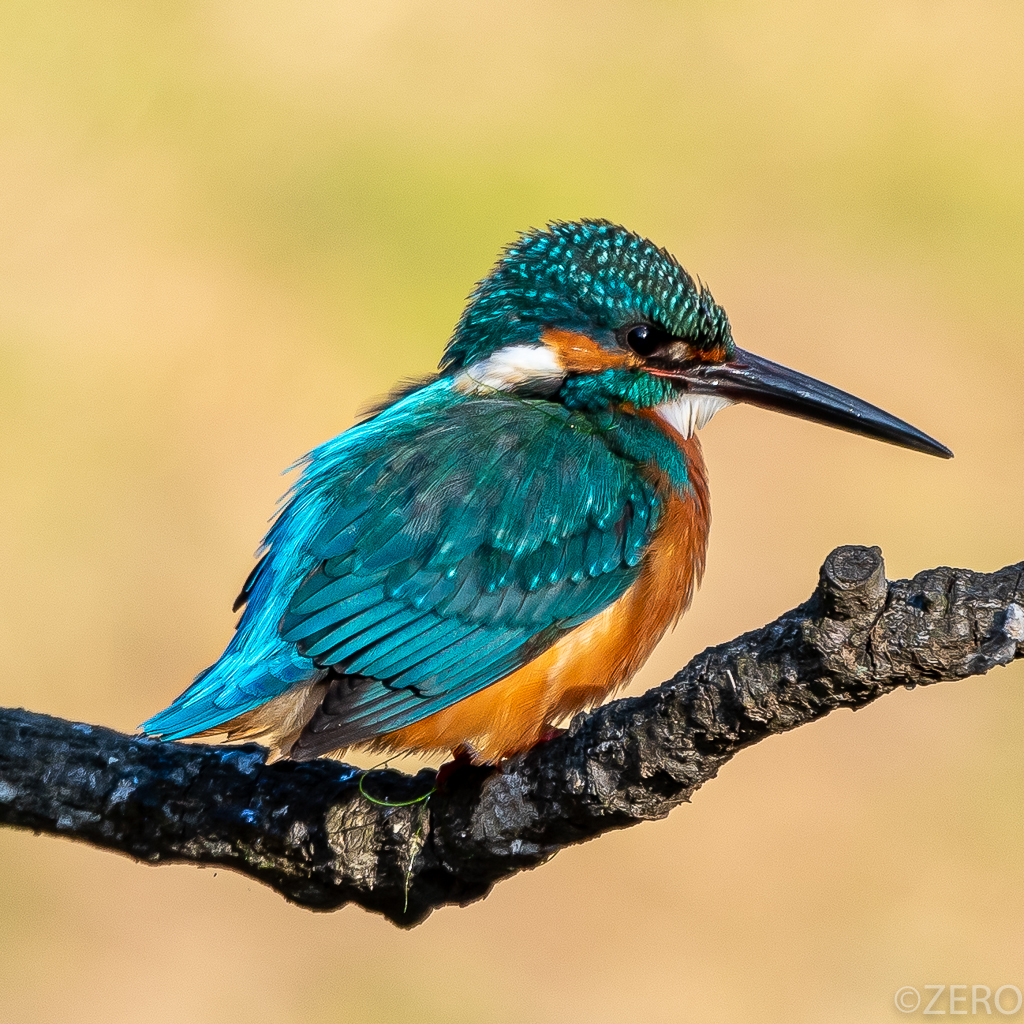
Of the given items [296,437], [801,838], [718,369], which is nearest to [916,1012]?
[801,838]

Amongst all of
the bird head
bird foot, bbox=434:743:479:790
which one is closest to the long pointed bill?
the bird head

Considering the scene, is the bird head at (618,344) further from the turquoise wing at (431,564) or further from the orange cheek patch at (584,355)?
the turquoise wing at (431,564)

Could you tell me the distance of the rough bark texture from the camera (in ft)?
5.38

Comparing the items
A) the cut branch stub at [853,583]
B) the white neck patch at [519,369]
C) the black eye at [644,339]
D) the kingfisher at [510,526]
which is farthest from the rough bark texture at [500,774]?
the black eye at [644,339]

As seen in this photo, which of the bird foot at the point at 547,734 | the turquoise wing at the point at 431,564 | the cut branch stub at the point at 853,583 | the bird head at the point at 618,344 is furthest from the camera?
the bird head at the point at 618,344

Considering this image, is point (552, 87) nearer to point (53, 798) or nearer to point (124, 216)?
point (124, 216)

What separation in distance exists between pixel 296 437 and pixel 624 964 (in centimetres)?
250

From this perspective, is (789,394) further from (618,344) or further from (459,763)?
(459,763)

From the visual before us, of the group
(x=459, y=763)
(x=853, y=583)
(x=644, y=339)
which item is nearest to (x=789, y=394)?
(x=644, y=339)

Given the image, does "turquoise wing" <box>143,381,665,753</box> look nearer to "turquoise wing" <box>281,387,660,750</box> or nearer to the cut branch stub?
"turquoise wing" <box>281,387,660,750</box>

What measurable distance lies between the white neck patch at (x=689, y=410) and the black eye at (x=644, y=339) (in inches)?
4.6

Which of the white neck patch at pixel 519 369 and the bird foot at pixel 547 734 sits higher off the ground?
the white neck patch at pixel 519 369

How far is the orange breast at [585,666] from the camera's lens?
247 cm

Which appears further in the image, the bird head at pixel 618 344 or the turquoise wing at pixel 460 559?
the bird head at pixel 618 344
